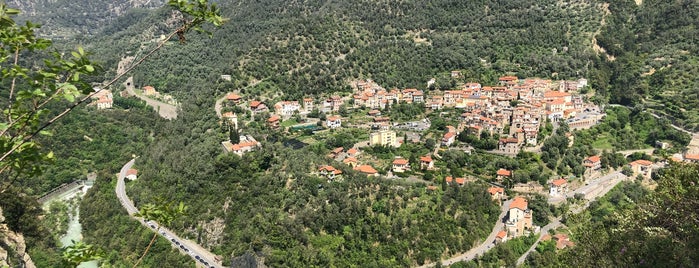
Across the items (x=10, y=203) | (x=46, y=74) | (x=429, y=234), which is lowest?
(x=429, y=234)

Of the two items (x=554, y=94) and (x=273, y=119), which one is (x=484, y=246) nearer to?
(x=273, y=119)

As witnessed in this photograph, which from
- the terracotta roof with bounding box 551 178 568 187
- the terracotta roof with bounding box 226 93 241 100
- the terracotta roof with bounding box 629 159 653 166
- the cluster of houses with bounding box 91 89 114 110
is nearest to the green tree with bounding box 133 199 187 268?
the terracotta roof with bounding box 551 178 568 187

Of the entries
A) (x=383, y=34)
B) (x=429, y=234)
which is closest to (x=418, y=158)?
(x=429, y=234)

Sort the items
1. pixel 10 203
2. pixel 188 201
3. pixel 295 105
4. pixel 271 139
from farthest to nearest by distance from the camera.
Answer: pixel 295 105
pixel 271 139
pixel 188 201
pixel 10 203

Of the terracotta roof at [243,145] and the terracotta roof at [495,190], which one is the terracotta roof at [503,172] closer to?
the terracotta roof at [495,190]

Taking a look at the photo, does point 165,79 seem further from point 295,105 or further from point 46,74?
point 46,74

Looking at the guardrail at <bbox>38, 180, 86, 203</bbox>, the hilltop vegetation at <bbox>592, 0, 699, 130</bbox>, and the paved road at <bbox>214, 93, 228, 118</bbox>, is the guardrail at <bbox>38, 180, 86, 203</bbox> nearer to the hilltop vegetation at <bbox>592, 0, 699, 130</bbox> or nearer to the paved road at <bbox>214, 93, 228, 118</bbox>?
the paved road at <bbox>214, 93, 228, 118</bbox>

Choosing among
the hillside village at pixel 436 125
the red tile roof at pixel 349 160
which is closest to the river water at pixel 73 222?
the hillside village at pixel 436 125

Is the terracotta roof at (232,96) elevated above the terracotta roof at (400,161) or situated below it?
above
